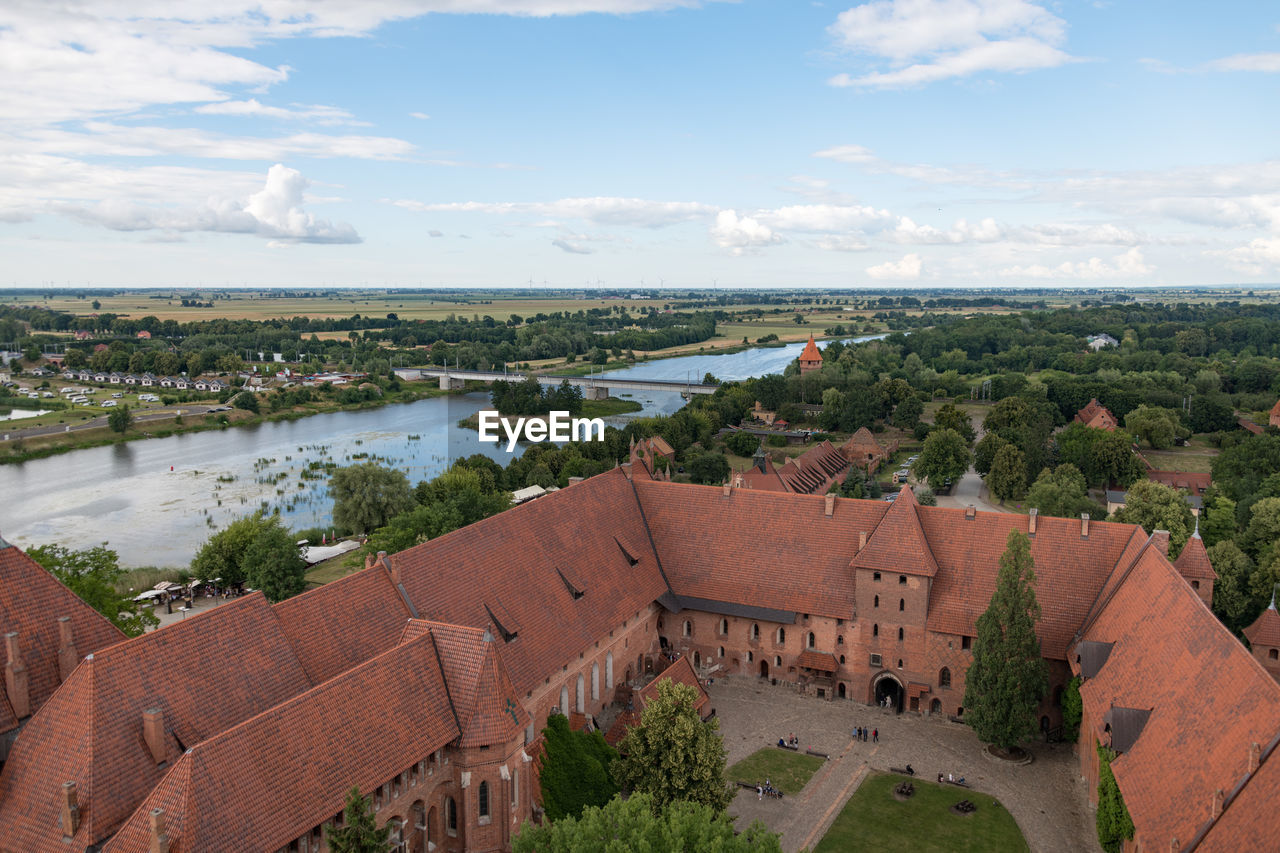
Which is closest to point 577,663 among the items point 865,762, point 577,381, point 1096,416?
point 865,762

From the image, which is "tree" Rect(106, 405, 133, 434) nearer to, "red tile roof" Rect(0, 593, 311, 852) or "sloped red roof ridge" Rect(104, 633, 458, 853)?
"red tile roof" Rect(0, 593, 311, 852)

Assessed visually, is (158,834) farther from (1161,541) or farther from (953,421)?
(953,421)

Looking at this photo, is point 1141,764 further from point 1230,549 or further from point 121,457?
point 121,457

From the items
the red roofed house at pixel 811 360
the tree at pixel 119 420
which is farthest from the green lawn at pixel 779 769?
the red roofed house at pixel 811 360

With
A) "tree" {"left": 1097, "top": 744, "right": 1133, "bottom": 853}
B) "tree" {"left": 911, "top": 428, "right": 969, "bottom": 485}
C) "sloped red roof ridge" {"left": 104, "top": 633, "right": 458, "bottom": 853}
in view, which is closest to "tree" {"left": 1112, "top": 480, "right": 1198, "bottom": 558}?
"tree" {"left": 911, "top": 428, "right": 969, "bottom": 485}

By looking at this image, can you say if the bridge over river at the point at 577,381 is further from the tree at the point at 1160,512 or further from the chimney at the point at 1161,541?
the chimney at the point at 1161,541
